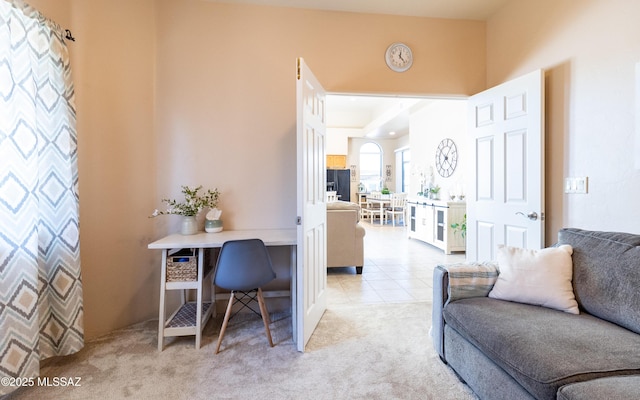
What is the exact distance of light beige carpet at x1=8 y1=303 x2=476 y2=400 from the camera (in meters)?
1.71

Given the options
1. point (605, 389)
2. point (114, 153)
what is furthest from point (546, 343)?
point (114, 153)

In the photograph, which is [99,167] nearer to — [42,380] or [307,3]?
[42,380]

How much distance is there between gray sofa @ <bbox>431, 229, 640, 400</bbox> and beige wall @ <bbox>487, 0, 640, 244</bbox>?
0.41 m

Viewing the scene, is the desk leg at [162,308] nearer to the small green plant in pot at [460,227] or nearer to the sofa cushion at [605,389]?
the sofa cushion at [605,389]

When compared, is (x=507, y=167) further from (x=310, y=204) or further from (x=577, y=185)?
(x=310, y=204)

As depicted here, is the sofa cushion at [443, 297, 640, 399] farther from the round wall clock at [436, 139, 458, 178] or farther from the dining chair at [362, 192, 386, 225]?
the dining chair at [362, 192, 386, 225]

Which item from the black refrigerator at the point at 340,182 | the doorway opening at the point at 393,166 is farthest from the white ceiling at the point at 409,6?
the black refrigerator at the point at 340,182

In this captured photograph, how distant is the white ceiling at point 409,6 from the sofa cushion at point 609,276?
2.28 m

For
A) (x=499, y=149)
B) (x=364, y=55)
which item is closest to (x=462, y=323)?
(x=499, y=149)

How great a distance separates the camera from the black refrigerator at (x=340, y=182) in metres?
9.68

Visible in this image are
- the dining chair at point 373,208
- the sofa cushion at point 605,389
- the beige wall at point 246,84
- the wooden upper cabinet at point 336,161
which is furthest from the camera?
the wooden upper cabinet at point 336,161

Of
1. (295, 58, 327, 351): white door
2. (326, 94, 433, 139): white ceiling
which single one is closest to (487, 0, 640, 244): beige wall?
(295, 58, 327, 351): white door

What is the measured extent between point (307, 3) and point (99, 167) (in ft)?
7.52

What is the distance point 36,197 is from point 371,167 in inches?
382
